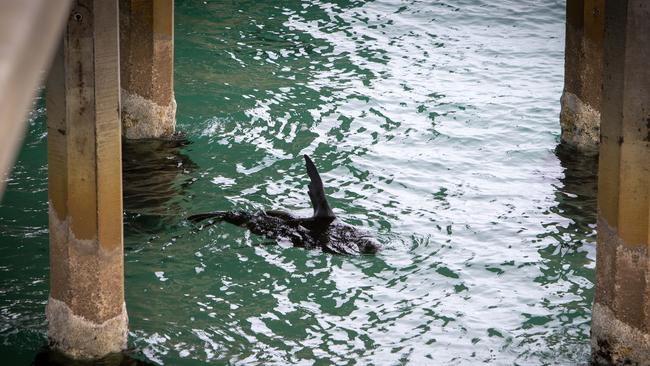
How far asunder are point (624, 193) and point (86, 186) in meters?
3.71

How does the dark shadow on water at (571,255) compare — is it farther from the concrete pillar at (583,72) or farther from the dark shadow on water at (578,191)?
the concrete pillar at (583,72)

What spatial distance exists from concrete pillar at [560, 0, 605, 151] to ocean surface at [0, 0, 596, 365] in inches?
15.3

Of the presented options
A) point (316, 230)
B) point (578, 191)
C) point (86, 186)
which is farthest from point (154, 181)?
point (578, 191)

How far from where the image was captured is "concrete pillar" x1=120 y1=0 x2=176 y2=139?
37.4 ft

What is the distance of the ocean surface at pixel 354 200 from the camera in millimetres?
7859

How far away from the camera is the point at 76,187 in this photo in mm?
6422

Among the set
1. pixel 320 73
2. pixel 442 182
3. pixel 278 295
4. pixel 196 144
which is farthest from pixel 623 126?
pixel 320 73

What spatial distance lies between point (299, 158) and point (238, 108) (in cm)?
207

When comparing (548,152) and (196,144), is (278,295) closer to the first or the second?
(196,144)

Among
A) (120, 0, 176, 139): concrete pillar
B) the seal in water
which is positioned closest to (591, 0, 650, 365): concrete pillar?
the seal in water

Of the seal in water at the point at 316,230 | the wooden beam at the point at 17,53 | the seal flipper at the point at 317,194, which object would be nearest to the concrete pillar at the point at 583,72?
the seal in water at the point at 316,230

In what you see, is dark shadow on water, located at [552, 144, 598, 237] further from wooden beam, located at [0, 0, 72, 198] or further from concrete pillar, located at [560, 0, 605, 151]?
wooden beam, located at [0, 0, 72, 198]

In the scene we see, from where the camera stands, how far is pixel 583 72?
1154cm

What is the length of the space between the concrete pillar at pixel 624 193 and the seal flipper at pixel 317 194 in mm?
3253
